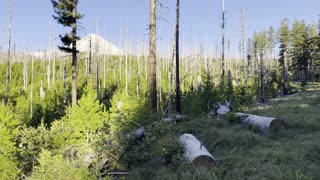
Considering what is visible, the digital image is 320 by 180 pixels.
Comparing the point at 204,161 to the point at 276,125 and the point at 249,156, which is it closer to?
the point at 249,156

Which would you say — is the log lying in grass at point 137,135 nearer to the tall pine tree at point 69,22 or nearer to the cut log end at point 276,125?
the cut log end at point 276,125

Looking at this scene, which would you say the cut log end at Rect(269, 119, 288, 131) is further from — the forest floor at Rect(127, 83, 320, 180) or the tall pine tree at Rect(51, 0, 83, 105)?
the tall pine tree at Rect(51, 0, 83, 105)

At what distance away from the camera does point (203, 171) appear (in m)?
6.15

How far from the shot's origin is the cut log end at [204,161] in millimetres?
6750

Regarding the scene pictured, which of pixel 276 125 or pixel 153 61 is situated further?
pixel 153 61

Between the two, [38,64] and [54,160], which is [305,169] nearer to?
[54,160]

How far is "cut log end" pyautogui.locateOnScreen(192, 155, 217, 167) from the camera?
6750 mm

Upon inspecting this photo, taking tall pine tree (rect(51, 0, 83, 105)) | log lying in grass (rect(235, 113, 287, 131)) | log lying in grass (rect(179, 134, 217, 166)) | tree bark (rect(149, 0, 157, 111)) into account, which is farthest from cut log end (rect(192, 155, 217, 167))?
tall pine tree (rect(51, 0, 83, 105))

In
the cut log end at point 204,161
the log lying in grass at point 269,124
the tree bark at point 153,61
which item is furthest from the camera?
the tree bark at point 153,61

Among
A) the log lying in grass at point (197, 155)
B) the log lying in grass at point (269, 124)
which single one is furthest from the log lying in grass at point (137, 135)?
the log lying in grass at point (269, 124)

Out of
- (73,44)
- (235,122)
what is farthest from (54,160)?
(73,44)

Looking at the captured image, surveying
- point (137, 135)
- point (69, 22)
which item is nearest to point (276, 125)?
point (137, 135)

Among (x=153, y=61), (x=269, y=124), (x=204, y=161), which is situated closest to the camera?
(x=204, y=161)

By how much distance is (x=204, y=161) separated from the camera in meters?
6.81
